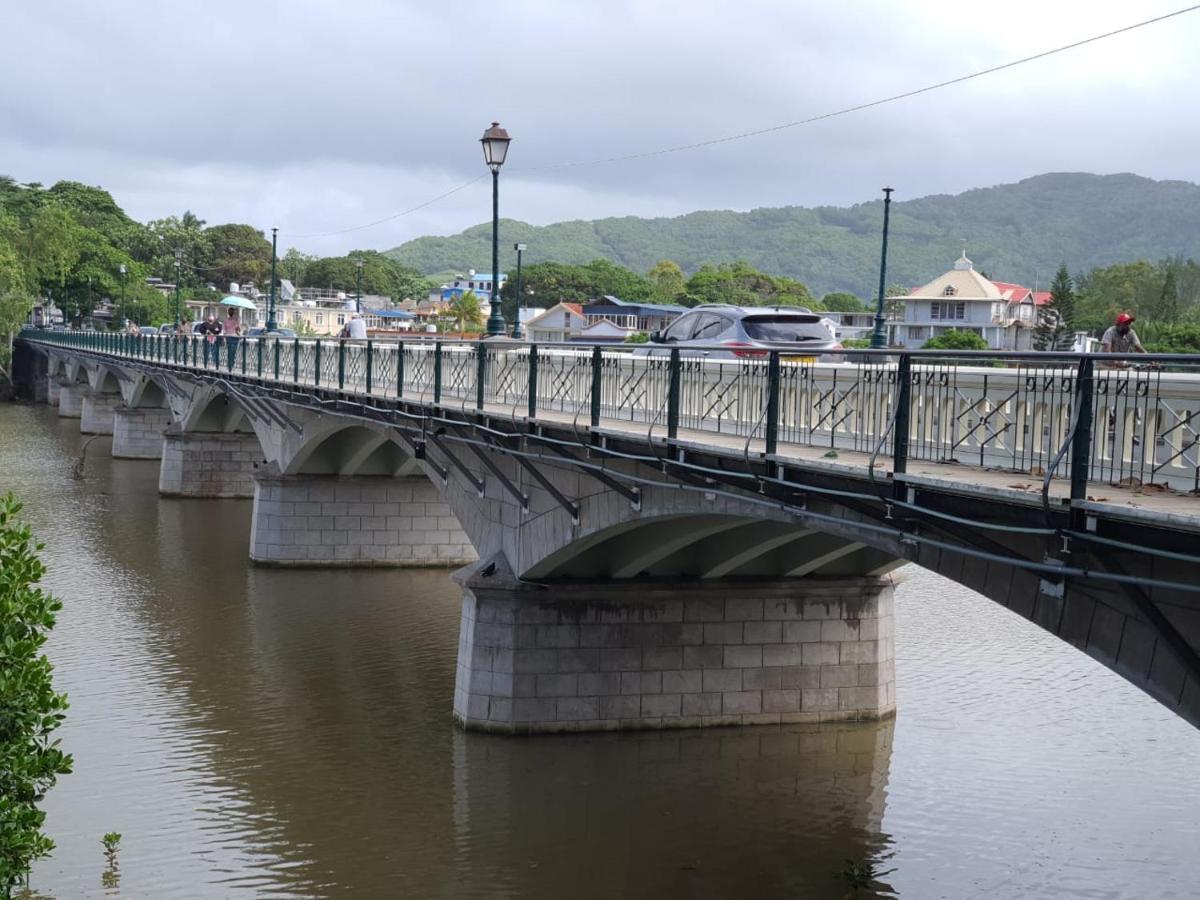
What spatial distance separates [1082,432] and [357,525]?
28.3 metres

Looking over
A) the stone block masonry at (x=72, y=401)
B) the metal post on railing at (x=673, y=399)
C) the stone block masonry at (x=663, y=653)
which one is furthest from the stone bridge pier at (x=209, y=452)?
the stone block masonry at (x=72, y=401)

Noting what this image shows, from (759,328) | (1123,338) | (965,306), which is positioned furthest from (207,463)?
(965,306)

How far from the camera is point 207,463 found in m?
49.8

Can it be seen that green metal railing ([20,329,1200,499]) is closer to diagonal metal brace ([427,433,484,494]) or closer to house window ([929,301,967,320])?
diagonal metal brace ([427,433,484,494])

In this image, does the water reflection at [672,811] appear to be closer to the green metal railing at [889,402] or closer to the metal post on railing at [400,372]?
the green metal railing at [889,402]

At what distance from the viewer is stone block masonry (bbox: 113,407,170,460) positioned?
207 feet

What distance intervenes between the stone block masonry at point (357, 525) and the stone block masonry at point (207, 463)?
14.2 metres

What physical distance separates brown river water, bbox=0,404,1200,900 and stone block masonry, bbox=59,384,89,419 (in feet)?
205

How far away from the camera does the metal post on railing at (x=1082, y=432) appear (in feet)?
29.9

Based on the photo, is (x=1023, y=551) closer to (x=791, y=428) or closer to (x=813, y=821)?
(x=791, y=428)

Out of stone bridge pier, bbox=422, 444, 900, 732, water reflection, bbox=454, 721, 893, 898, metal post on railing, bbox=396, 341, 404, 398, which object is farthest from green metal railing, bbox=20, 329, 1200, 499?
water reflection, bbox=454, 721, 893, 898

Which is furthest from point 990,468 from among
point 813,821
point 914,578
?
point 914,578

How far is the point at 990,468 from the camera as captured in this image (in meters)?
11.0

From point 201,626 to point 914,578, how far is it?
15864mm
